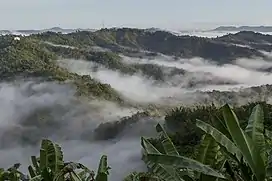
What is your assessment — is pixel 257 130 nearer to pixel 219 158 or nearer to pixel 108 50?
pixel 219 158

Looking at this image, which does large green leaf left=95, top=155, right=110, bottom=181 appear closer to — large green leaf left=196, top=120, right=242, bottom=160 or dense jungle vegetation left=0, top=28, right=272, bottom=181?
dense jungle vegetation left=0, top=28, right=272, bottom=181

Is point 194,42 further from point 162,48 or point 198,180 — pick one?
point 198,180

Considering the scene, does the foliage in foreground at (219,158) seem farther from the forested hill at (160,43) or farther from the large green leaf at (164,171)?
the forested hill at (160,43)

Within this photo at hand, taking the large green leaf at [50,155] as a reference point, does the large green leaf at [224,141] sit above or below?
above

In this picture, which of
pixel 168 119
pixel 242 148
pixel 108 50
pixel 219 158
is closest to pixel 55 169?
pixel 219 158

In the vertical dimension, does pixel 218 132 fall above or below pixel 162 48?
above

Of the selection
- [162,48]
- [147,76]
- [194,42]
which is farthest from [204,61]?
[147,76]

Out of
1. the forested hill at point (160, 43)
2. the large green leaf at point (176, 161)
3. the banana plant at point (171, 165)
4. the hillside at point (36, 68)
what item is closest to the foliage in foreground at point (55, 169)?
the banana plant at point (171, 165)
